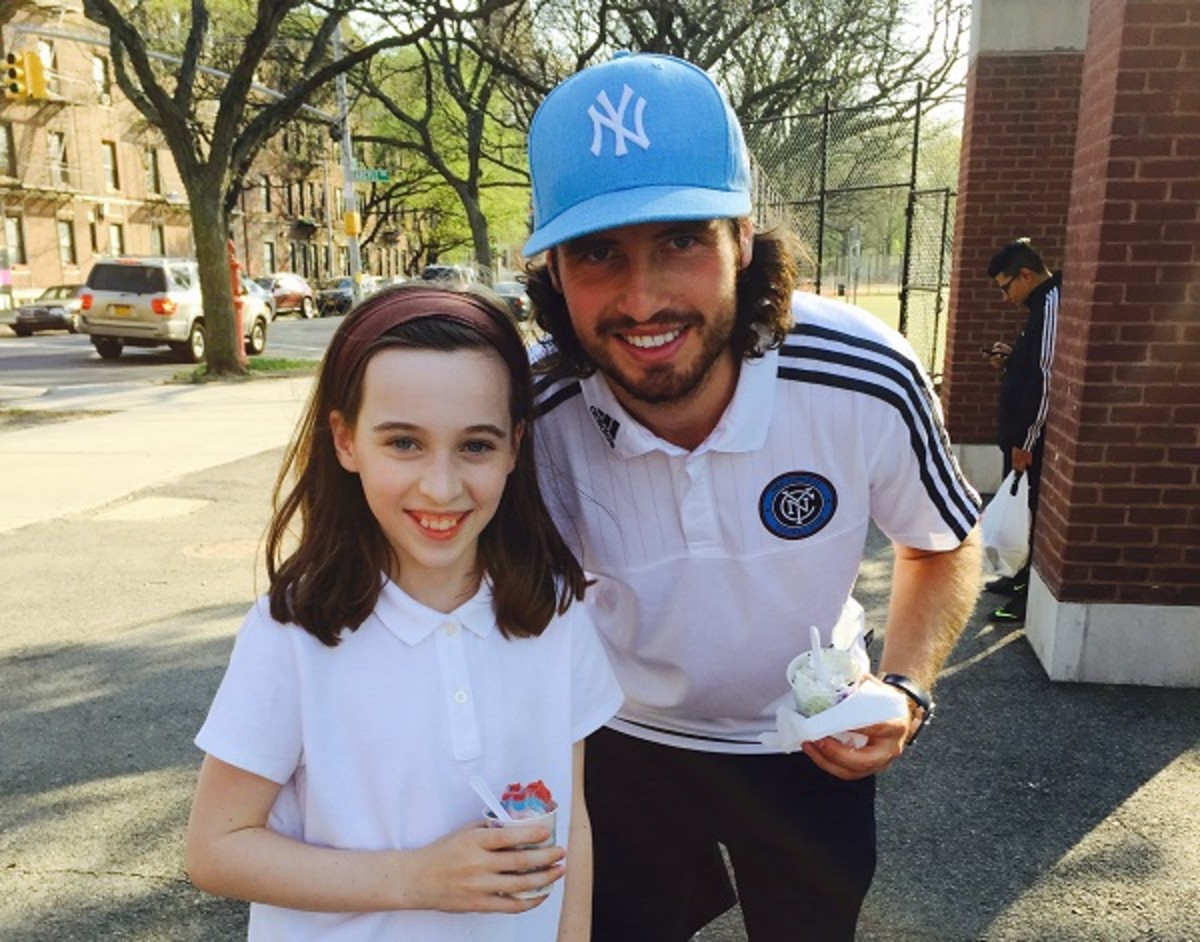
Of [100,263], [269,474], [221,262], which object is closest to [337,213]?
[100,263]

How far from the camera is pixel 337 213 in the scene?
5738cm

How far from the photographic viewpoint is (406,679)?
1539mm

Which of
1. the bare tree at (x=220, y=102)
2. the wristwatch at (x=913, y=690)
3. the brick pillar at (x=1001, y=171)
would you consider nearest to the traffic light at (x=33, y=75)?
the bare tree at (x=220, y=102)

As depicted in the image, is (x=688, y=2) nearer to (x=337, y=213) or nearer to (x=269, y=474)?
(x=269, y=474)

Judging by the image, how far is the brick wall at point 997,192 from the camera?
7645mm

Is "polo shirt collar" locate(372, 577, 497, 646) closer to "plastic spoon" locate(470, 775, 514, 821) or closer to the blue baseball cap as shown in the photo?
"plastic spoon" locate(470, 775, 514, 821)

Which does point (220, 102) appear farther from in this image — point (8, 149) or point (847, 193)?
point (8, 149)

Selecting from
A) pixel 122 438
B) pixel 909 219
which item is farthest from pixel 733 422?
pixel 122 438

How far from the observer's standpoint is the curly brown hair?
6.23ft

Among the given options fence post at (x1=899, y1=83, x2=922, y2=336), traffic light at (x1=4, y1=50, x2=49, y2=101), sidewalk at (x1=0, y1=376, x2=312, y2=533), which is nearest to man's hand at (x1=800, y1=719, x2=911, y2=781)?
sidewalk at (x1=0, y1=376, x2=312, y2=533)

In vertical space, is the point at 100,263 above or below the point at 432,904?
above

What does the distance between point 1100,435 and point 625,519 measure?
3279 millimetres

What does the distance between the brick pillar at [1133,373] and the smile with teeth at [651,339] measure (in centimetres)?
322

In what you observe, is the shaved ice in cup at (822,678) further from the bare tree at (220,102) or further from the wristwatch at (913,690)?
the bare tree at (220,102)
